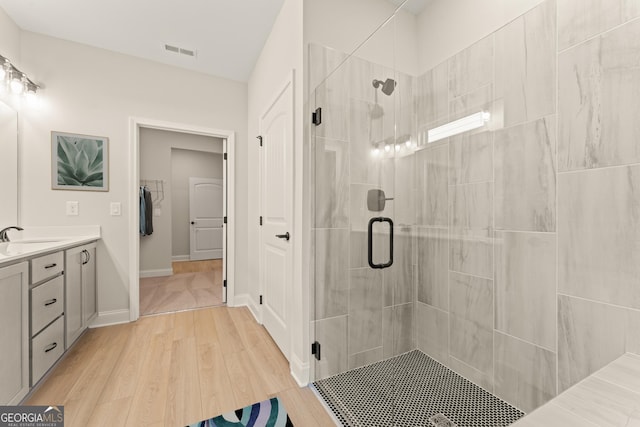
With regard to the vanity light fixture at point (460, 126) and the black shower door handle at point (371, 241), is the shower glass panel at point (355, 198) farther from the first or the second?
the vanity light fixture at point (460, 126)

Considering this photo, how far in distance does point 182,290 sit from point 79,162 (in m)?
2.09

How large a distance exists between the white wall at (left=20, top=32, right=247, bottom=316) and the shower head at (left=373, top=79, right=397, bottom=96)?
2.11 m

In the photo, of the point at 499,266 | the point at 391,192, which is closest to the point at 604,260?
the point at 499,266

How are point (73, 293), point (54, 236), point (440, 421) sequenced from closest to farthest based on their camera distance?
point (440, 421), point (73, 293), point (54, 236)

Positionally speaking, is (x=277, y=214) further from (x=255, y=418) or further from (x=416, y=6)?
(x=416, y=6)

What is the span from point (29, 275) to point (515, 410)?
278 cm

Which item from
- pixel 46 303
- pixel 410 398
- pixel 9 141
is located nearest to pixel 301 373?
pixel 410 398

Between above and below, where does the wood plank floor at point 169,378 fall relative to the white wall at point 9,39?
below

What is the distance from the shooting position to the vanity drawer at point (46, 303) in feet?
5.15

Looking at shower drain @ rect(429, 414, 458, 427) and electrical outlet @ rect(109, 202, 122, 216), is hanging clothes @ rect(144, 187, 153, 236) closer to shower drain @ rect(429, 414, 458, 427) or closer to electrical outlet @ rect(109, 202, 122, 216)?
electrical outlet @ rect(109, 202, 122, 216)

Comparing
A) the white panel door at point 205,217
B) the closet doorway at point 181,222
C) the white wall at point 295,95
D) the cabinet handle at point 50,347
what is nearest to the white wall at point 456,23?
the white wall at point 295,95

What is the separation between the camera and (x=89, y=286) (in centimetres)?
242

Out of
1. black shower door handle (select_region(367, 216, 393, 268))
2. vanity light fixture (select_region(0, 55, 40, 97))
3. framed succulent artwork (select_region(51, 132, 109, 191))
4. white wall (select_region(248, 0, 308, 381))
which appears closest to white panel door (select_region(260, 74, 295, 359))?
white wall (select_region(248, 0, 308, 381))

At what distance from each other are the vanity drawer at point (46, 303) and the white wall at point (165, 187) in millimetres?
3109
